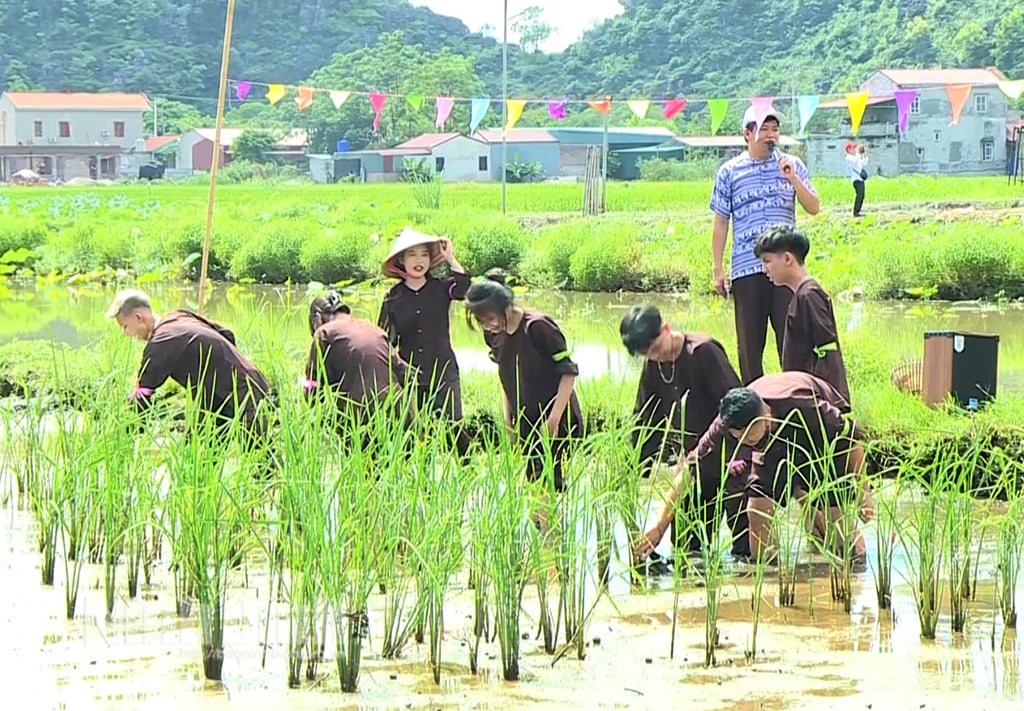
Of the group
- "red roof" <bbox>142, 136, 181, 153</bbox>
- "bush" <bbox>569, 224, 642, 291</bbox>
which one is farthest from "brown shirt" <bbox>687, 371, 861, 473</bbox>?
"red roof" <bbox>142, 136, 181, 153</bbox>

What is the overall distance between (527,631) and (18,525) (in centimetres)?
275

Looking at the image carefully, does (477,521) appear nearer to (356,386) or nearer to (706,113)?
(356,386)

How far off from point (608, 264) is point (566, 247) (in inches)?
38.1

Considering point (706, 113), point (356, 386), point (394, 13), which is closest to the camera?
point (356, 386)

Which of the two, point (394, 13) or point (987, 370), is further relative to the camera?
point (394, 13)

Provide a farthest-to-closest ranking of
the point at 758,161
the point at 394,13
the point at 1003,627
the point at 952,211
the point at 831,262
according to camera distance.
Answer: the point at 394,13, the point at 952,211, the point at 831,262, the point at 758,161, the point at 1003,627

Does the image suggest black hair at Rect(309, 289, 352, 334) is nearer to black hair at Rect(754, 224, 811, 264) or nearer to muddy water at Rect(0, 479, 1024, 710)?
muddy water at Rect(0, 479, 1024, 710)

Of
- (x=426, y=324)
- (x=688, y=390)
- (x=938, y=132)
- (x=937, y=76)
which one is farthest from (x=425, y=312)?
(x=937, y=76)

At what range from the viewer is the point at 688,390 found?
612 centimetres

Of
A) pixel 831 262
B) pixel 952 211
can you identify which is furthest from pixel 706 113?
pixel 831 262

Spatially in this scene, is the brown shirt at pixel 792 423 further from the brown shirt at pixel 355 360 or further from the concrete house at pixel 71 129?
the concrete house at pixel 71 129

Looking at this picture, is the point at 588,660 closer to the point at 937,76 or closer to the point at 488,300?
the point at 488,300

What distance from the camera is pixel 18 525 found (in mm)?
7086

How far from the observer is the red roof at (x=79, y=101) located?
87.8 metres
